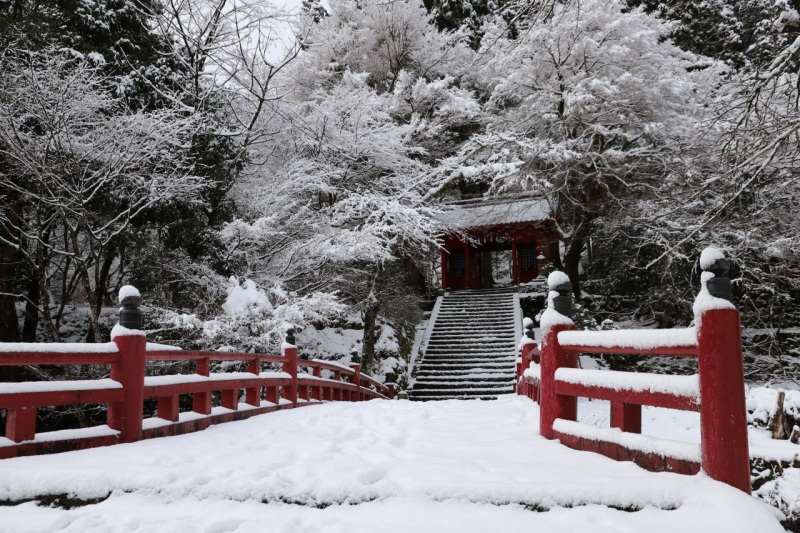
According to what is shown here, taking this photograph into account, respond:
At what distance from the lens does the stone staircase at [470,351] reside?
14.6 metres

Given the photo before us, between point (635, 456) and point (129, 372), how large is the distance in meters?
3.49

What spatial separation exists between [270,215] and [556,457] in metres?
9.73

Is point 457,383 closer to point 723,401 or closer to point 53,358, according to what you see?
point 53,358

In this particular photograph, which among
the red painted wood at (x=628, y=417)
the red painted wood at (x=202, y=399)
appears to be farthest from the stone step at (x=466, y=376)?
the red painted wood at (x=628, y=417)

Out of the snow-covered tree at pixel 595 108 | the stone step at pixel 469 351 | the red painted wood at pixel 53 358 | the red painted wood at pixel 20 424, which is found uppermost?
the snow-covered tree at pixel 595 108

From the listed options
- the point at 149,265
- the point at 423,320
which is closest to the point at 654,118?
the point at 423,320

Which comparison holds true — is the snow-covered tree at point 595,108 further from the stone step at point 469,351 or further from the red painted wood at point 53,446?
the red painted wood at point 53,446

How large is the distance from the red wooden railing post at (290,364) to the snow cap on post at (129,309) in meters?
3.63

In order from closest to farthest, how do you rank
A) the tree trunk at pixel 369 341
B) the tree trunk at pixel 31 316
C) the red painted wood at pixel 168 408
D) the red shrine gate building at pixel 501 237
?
1. the red painted wood at pixel 168 408
2. the tree trunk at pixel 31 316
3. the tree trunk at pixel 369 341
4. the red shrine gate building at pixel 501 237

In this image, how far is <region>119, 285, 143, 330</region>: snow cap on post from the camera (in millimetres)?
4070

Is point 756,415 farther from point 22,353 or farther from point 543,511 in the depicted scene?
point 22,353

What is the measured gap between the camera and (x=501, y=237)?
22.0m

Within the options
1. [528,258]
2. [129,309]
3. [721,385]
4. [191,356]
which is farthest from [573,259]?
[721,385]

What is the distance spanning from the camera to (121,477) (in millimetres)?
2668
